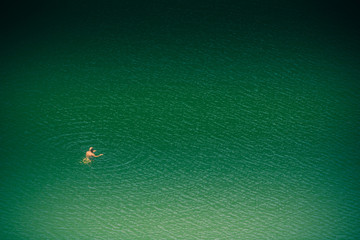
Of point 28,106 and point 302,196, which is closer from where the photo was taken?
point 302,196

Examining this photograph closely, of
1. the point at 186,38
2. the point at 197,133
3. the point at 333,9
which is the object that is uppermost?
the point at 333,9

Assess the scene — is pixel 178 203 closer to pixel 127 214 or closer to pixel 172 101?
pixel 127 214

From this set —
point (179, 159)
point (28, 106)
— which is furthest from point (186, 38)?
point (28, 106)

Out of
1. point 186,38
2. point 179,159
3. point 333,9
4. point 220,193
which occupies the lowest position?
point 220,193

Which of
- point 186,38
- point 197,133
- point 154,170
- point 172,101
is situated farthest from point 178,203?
point 186,38

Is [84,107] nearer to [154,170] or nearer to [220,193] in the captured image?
[154,170]

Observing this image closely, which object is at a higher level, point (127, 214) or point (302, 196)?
point (302, 196)
